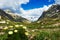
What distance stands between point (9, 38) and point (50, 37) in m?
5.45

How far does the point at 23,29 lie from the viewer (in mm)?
17062

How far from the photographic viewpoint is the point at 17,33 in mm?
16875

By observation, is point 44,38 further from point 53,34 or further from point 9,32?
point 9,32

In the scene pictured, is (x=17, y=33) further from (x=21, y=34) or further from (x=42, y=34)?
(x=42, y=34)

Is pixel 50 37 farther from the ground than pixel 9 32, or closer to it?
closer to it

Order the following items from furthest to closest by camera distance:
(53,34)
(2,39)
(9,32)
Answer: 1. (53,34)
2. (2,39)
3. (9,32)

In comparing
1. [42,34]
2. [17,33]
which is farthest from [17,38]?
[42,34]

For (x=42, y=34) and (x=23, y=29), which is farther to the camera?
(x=42, y=34)

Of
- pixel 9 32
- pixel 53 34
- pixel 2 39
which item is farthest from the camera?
pixel 53 34

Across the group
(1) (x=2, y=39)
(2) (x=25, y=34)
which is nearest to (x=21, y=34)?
(2) (x=25, y=34)

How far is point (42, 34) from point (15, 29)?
4934mm

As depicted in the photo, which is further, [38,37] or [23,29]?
[38,37]

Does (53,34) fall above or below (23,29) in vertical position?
below

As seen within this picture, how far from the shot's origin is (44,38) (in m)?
20.5
